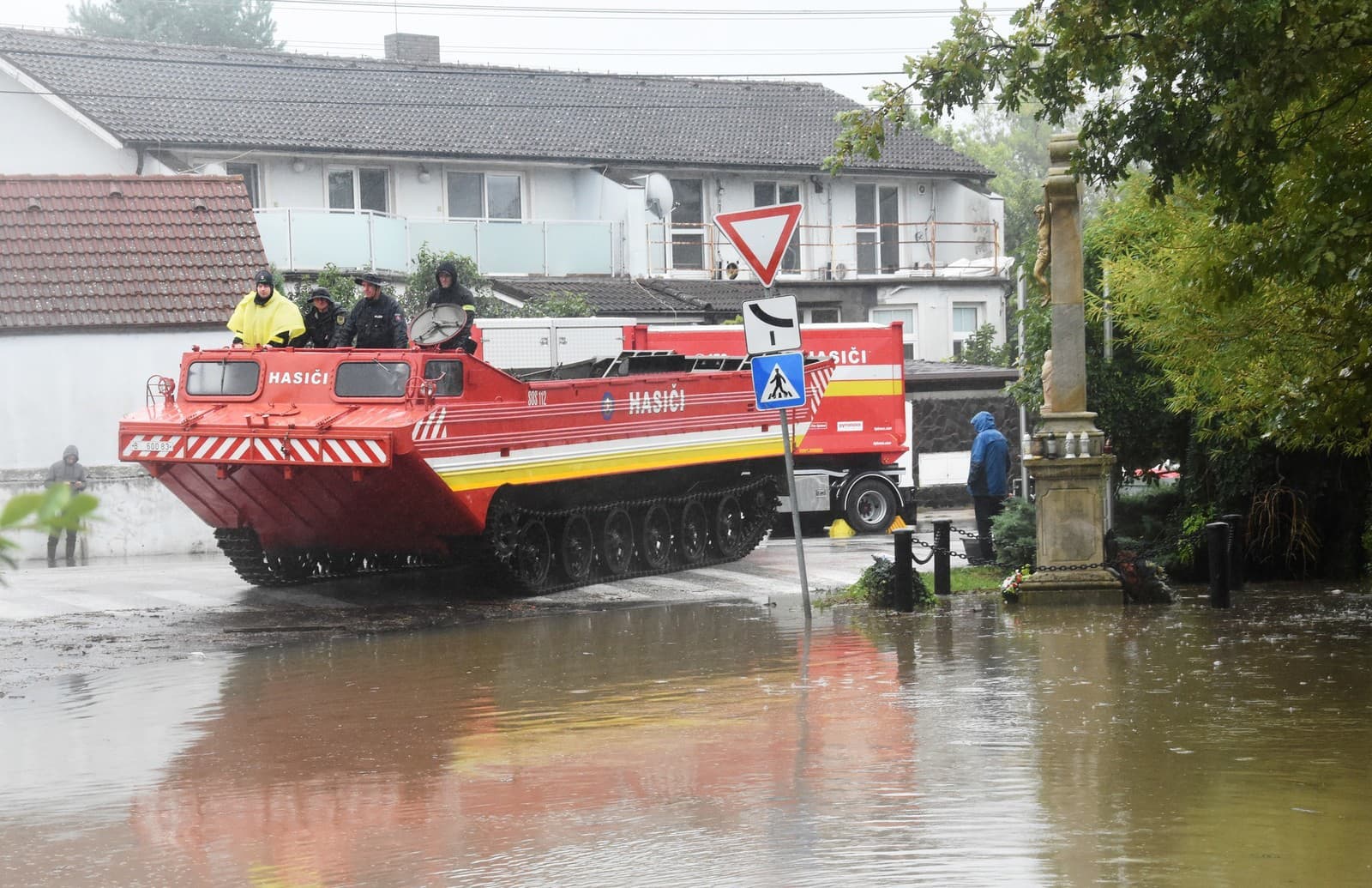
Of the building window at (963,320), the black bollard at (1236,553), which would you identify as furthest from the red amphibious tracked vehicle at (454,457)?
the building window at (963,320)

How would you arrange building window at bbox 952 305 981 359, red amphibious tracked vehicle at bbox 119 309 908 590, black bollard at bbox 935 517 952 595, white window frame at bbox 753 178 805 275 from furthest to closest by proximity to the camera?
building window at bbox 952 305 981 359 → white window frame at bbox 753 178 805 275 → black bollard at bbox 935 517 952 595 → red amphibious tracked vehicle at bbox 119 309 908 590

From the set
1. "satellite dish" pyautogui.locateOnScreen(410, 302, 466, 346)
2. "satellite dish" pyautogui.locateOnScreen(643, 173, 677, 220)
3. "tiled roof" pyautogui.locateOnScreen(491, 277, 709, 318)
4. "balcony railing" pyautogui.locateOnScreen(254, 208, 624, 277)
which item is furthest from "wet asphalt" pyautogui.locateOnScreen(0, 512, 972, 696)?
"satellite dish" pyautogui.locateOnScreen(643, 173, 677, 220)

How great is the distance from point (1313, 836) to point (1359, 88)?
5.46 metres

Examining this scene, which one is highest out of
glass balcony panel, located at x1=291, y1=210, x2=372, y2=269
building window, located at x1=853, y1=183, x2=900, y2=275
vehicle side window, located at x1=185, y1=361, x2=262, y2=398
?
building window, located at x1=853, y1=183, x2=900, y2=275

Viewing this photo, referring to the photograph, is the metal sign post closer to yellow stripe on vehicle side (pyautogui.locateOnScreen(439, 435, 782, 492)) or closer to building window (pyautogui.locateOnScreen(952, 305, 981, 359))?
yellow stripe on vehicle side (pyautogui.locateOnScreen(439, 435, 782, 492))

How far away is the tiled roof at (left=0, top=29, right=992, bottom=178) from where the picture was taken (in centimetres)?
3484

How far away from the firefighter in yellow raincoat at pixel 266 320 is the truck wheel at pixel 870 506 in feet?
35.2

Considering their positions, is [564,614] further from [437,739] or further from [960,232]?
[960,232]

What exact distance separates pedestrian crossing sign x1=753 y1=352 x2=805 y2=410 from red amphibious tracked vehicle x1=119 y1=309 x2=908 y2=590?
291 centimetres

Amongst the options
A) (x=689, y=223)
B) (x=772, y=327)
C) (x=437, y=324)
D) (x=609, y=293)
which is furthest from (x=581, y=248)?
(x=772, y=327)

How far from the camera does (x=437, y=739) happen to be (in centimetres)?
877

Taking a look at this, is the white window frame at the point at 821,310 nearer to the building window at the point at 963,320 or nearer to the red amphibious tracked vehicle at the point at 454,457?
the building window at the point at 963,320

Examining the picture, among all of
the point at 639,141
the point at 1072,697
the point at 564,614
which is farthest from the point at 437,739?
the point at 639,141

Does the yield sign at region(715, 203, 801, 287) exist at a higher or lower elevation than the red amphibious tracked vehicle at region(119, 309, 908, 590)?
higher
